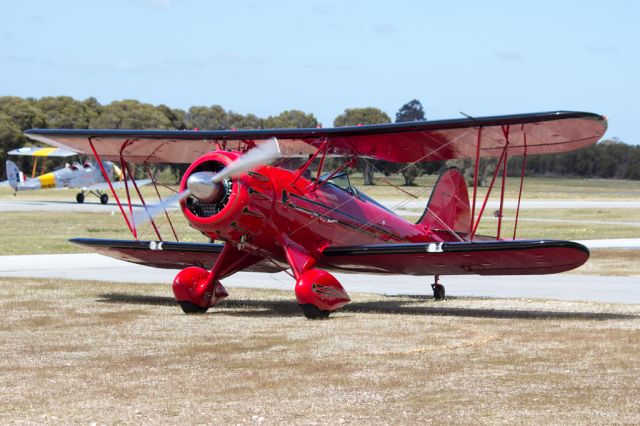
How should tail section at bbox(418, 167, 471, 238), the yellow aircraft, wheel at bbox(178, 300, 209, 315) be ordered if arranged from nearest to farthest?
wheel at bbox(178, 300, 209, 315) → tail section at bbox(418, 167, 471, 238) → the yellow aircraft

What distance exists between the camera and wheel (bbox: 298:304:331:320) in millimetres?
13805

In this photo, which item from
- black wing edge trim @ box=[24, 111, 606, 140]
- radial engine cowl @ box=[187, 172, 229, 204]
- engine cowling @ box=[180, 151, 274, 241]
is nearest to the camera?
black wing edge trim @ box=[24, 111, 606, 140]

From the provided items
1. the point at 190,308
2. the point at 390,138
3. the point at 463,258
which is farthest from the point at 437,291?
the point at 190,308

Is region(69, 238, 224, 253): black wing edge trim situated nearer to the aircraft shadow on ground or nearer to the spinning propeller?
the aircraft shadow on ground

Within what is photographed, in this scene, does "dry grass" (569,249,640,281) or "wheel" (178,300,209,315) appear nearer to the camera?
"wheel" (178,300,209,315)

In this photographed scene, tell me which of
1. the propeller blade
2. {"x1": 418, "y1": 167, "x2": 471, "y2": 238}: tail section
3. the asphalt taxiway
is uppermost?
the propeller blade

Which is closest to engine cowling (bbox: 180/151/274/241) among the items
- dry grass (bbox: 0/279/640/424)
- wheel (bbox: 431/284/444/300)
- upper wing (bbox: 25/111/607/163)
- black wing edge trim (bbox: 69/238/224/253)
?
upper wing (bbox: 25/111/607/163)

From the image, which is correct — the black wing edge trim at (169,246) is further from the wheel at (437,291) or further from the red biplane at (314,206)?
the wheel at (437,291)

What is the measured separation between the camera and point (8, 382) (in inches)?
365

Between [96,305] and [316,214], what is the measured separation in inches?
144

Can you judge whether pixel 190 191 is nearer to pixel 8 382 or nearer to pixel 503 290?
pixel 8 382

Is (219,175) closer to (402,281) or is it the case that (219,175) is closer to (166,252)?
(166,252)

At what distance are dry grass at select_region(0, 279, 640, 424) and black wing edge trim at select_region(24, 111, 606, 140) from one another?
2558 mm

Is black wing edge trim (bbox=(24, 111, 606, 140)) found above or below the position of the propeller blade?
above
